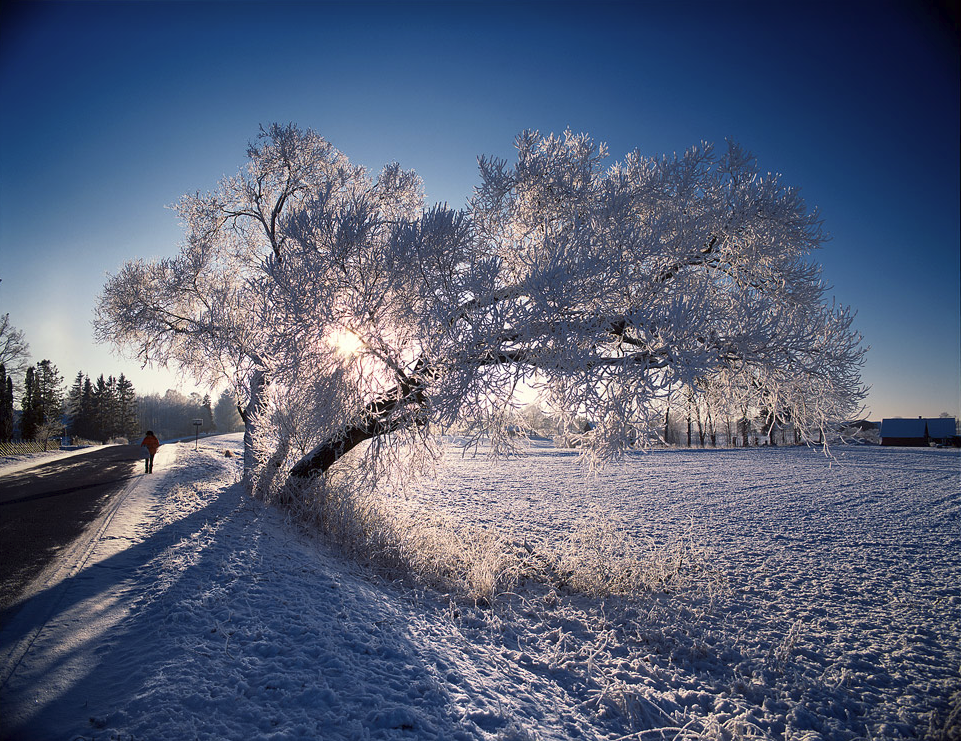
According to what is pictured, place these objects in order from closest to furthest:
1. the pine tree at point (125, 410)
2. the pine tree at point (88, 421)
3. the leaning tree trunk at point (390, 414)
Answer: the leaning tree trunk at point (390, 414), the pine tree at point (88, 421), the pine tree at point (125, 410)

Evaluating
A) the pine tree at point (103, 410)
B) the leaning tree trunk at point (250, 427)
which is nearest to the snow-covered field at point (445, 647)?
the leaning tree trunk at point (250, 427)

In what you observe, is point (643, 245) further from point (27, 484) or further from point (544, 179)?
point (27, 484)

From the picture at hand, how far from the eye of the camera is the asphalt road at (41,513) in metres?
4.87

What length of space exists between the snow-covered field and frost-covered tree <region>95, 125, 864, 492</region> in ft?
7.41

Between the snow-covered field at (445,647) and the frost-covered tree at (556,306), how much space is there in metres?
2.26

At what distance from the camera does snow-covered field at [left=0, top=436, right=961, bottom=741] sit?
2.68 meters

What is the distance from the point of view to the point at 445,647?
4000 mm

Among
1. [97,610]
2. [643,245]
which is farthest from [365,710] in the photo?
[643,245]

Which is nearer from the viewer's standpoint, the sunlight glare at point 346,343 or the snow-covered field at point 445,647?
the snow-covered field at point 445,647

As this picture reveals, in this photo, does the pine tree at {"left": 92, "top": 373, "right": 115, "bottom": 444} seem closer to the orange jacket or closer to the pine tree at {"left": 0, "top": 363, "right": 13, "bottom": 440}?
the pine tree at {"left": 0, "top": 363, "right": 13, "bottom": 440}

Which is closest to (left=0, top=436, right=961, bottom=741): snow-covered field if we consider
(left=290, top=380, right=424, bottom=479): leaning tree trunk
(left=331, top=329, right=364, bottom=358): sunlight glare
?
(left=290, top=380, right=424, bottom=479): leaning tree trunk

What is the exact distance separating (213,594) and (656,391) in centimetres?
527

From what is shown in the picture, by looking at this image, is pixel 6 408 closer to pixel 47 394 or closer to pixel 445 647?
pixel 47 394

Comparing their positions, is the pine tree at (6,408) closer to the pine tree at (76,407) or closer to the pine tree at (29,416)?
the pine tree at (29,416)
